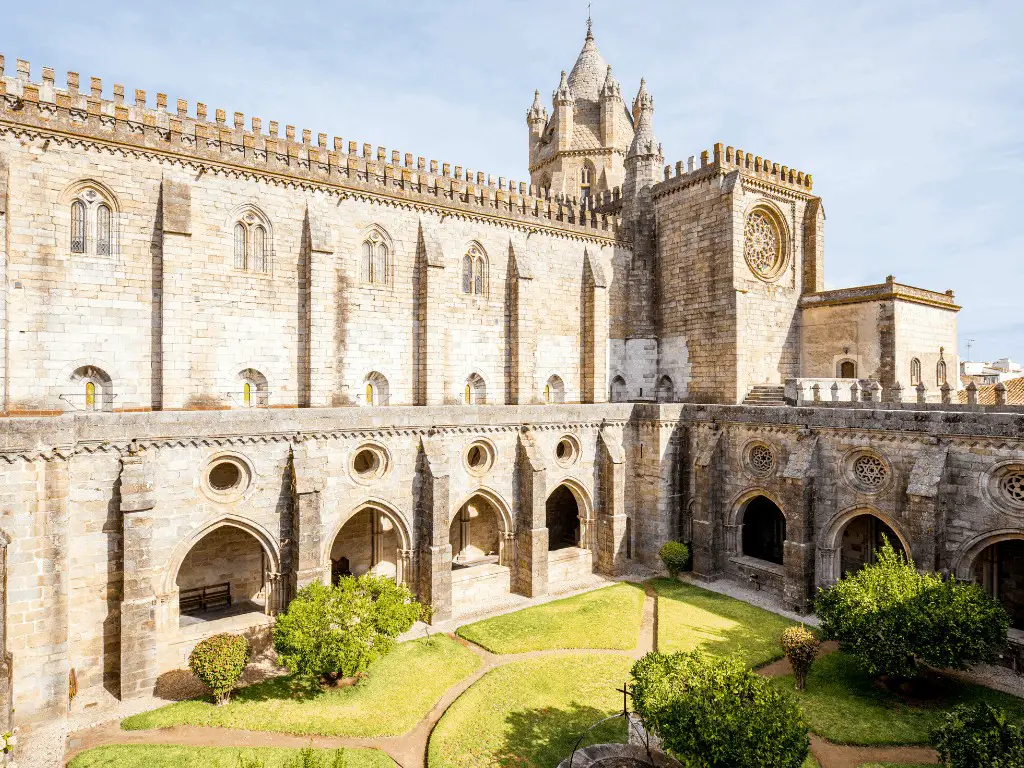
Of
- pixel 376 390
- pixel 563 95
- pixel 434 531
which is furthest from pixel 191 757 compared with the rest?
pixel 563 95

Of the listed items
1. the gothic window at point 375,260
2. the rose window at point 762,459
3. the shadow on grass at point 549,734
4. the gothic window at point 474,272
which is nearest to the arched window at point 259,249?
the gothic window at point 375,260

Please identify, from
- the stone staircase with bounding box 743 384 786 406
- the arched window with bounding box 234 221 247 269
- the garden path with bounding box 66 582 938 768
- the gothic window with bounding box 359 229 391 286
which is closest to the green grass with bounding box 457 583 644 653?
the garden path with bounding box 66 582 938 768

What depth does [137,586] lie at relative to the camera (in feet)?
48.5

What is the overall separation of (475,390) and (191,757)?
Result: 60.1ft

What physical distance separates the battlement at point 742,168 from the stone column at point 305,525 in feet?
75.0

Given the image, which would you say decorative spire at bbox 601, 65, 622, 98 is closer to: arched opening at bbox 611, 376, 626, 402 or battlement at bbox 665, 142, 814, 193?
battlement at bbox 665, 142, 814, 193

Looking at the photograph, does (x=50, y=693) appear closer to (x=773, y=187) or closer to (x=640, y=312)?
(x=640, y=312)

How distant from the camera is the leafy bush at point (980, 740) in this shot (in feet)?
33.1

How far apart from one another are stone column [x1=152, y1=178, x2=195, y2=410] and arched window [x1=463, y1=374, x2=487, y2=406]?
1188 centimetres

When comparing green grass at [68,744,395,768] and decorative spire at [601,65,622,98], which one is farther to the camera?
decorative spire at [601,65,622,98]

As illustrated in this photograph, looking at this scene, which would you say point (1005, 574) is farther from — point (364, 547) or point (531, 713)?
point (364, 547)

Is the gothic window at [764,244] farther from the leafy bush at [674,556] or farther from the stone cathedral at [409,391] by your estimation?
the leafy bush at [674,556]

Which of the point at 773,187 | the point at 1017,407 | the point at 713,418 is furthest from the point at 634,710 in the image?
the point at 773,187

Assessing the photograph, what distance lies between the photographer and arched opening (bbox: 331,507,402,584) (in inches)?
907
